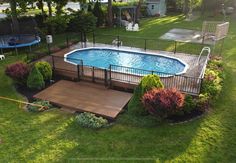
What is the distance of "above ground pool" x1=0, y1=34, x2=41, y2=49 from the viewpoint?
1430 cm

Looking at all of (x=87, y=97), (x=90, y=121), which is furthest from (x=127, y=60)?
(x=90, y=121)

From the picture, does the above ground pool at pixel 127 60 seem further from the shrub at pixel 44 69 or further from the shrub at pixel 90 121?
the shrub at pixel 90 121

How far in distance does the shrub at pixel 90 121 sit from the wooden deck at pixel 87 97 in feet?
1.23

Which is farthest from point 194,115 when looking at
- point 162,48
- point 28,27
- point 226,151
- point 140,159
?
point 28,27

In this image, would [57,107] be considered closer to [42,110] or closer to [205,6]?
[42,110]

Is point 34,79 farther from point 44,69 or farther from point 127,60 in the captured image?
point 127,60

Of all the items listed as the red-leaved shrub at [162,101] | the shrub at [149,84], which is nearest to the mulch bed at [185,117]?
the red-leaved shrub at [162,101]

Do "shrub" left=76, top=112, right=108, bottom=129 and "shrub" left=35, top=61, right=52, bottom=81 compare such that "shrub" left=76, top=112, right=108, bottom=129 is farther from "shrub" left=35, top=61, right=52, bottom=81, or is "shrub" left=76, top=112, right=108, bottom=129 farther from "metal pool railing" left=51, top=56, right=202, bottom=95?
"shrub" left=35, top=61, right=52, bottom=81

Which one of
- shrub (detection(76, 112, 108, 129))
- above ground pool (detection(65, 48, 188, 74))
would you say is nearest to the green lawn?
shrub (detection(76, 112, 108, 129))

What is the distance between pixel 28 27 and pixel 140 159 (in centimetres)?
1341

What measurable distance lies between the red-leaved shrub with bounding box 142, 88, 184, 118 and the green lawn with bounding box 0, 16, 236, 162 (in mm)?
604

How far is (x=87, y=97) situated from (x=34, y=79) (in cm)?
242

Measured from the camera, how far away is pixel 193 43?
15.8 meters

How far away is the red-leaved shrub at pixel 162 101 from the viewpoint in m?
7.33
